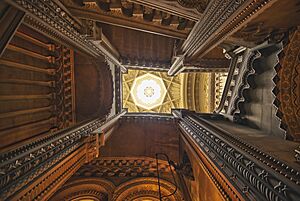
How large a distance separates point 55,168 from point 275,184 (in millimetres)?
2225

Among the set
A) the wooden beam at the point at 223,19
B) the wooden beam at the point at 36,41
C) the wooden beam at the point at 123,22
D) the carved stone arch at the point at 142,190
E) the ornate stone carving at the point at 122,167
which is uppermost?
the wooden beam at the point at 123,22

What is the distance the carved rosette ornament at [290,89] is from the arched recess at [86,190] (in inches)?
168

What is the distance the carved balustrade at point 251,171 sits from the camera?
148cm

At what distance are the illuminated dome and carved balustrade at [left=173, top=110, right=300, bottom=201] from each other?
12.8m

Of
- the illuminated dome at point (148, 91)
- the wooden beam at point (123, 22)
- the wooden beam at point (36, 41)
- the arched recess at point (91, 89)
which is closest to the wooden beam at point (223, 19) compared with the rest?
the wooden beam at point (123, 22)

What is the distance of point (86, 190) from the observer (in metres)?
5.75

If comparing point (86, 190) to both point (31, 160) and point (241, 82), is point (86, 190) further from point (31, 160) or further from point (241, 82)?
point (241, 82)

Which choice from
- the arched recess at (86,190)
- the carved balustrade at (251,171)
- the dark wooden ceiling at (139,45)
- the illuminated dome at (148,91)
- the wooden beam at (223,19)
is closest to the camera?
the carved balustrade at (251,171)

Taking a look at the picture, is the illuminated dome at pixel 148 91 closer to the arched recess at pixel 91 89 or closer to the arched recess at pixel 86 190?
the arched recess at pixel 91 89

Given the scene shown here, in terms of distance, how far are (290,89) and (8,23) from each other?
378 cm

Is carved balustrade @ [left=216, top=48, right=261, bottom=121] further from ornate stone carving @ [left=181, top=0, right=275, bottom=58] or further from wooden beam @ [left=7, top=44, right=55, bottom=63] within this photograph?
wooden beam @ [left=7, top=44, right=55, bottom=63]

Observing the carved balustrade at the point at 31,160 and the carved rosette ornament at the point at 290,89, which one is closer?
the carved balustrade at the point at 31,160

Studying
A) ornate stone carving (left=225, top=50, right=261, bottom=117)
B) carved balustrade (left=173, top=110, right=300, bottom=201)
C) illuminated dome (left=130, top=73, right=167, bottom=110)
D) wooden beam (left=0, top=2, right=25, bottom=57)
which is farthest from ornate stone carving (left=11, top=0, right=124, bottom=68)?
illuminated dome (left=130, top=73, right=167, bottom=110)

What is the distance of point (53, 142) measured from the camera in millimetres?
2998
